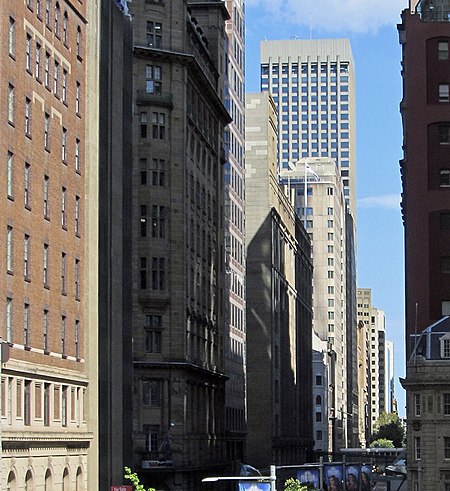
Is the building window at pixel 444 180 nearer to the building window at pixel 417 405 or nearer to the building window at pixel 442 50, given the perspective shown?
the building window at pixel 442 50

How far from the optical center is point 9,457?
6838 centimetres

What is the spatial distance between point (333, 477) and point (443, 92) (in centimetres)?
4623

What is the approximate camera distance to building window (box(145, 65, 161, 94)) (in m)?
119

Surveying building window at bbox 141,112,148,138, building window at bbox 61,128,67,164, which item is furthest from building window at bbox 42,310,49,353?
building window at bbox 141,112,148,138

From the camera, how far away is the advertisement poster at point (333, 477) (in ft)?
319

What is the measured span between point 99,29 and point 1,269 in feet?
86.8

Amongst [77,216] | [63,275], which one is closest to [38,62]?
[77,216]

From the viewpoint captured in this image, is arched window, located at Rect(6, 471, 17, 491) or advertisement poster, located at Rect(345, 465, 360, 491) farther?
advertisement poster, located at Rect(345, 465, 360, 491)

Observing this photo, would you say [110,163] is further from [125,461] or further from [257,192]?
[257,192]

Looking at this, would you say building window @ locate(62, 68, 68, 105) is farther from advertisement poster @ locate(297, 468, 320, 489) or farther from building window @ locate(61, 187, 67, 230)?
advertisement poster @ locate(297, 468, 320, 489)

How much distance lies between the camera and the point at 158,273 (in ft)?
387

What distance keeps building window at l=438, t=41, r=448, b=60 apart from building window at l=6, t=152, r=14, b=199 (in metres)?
68.7

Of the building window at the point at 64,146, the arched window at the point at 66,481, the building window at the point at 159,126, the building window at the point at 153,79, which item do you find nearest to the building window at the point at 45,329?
the arched window at the point at 66,481

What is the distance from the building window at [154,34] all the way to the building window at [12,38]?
48096mm
